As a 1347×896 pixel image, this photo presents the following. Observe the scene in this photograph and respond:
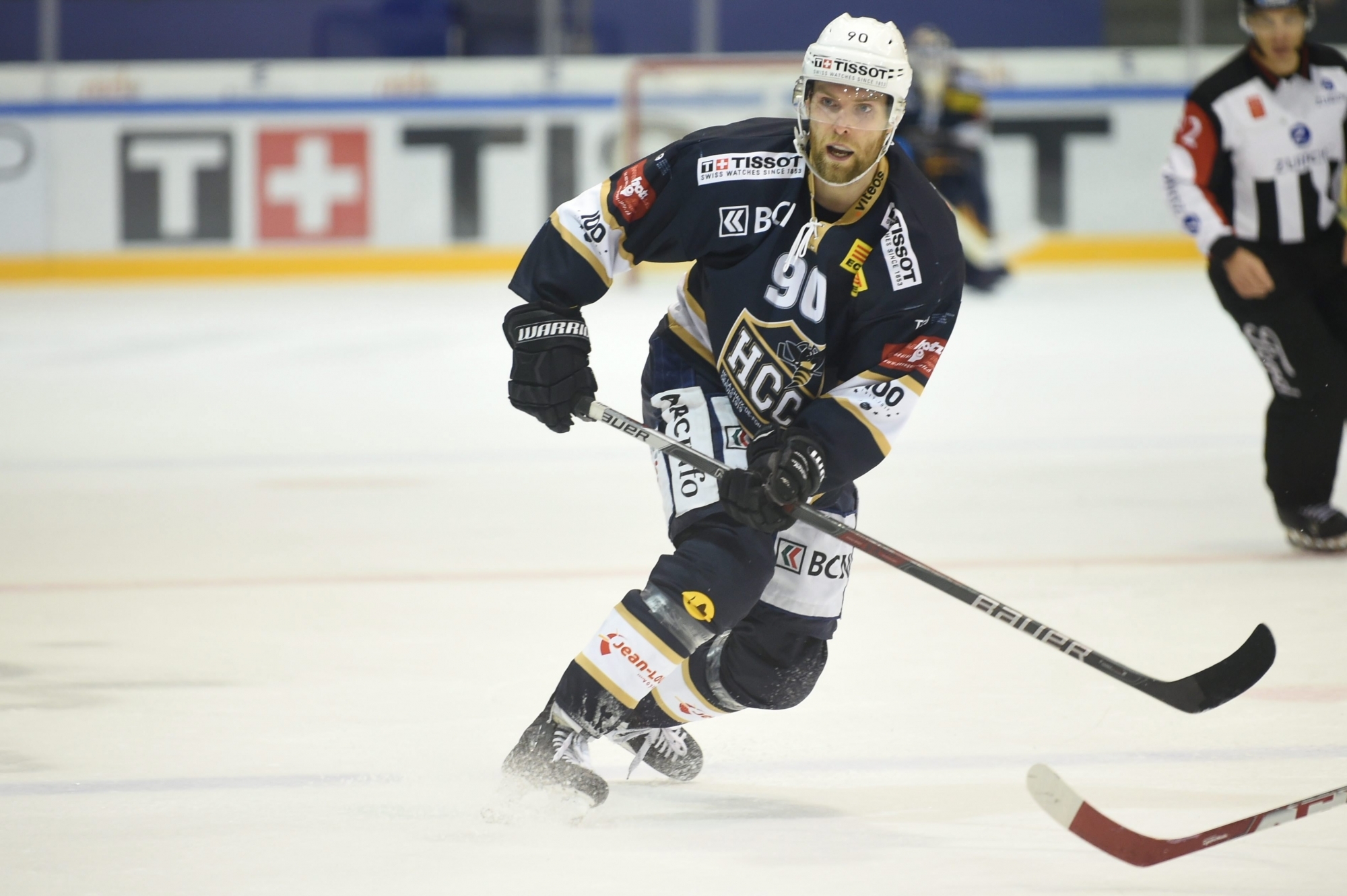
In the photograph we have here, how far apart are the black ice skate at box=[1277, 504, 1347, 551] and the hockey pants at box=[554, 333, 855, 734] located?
1.82 m

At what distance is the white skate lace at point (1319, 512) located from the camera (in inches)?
154

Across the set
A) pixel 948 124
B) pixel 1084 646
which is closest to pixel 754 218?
pixel 1084 646

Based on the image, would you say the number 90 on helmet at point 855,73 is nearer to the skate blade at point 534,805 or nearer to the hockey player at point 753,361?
the hockey player at point 753,361

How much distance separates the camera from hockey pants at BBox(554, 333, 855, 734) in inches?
88.5

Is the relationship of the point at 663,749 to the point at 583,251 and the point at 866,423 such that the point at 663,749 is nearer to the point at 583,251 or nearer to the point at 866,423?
the point at 866,423

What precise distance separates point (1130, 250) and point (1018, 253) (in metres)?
0.67

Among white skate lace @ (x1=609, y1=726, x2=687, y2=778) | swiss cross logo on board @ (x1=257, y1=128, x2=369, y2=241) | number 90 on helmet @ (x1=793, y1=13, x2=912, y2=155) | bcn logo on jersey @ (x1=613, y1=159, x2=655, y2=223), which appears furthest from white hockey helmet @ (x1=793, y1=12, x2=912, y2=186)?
swiss cross logo on board @ (x1=257, y1=128, x2=369, y2=241)

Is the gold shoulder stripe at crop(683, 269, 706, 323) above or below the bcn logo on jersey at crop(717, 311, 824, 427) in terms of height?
above

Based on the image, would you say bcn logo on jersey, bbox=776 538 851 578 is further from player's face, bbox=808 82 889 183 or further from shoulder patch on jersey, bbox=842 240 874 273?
player's face, bbox=808 82 889 183

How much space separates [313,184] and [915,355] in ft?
29.1

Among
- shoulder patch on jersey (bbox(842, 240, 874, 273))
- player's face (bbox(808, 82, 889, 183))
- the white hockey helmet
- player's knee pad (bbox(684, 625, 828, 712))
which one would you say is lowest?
player's knee pad (bbox(684, 625, 828, 712))

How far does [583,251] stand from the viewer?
2.45 metres

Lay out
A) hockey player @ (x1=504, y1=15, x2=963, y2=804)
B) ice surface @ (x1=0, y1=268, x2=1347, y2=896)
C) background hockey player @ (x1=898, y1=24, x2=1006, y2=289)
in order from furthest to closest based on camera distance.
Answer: background hockey player @ (x1=898, y1=24, x2=1006, y2=289) < hockey player @ (x1=504, y1=15, x2=963, y2=804) < ice surface @ (x1=0, y1=268, x2=1347, y2=896)

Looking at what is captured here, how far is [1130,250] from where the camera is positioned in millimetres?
11086
